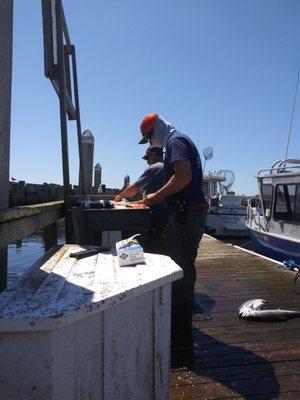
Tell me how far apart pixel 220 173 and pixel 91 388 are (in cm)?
2501

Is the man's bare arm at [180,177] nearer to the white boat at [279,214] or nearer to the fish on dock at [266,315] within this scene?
the fish on dock at [266,315]

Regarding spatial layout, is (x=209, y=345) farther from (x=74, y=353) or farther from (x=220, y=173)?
(x=220, y=173)

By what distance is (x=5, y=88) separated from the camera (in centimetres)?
214

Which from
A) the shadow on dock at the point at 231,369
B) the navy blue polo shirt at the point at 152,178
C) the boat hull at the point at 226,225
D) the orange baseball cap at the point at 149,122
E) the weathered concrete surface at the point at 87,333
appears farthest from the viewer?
the boat hull at the point at 226,225

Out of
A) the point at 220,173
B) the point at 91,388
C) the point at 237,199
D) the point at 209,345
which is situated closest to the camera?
the point at 91,388

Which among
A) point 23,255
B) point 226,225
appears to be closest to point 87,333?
point 23,255

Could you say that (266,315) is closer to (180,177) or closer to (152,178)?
(152,178)

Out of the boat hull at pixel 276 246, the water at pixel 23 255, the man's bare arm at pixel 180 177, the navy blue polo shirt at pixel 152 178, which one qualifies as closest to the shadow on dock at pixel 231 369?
the man's bare arm at pixel 180 177

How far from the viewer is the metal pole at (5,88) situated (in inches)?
81.9

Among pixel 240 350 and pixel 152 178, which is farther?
pixel 152 178

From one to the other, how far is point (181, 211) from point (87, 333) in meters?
1.61

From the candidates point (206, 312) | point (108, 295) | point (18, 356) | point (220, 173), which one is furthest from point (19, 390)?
point (220, 173)

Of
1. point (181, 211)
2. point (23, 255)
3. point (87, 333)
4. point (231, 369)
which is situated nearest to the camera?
point (87, 333)

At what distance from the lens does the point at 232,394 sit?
8.69 ft
